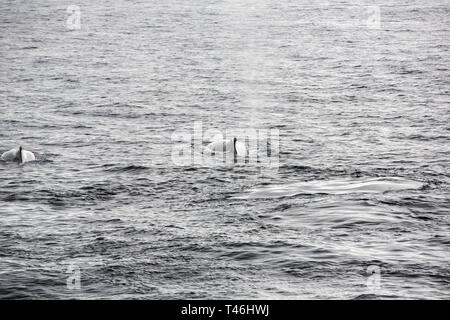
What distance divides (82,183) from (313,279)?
54.6 feet

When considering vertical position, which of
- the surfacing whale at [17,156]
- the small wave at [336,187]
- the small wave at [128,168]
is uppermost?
the surfacing whale at [17,156]

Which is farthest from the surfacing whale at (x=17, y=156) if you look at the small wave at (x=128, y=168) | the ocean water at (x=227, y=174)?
the small wave at (x=128, y=168)

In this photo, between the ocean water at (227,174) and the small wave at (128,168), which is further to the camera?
the small wave at (128,168)

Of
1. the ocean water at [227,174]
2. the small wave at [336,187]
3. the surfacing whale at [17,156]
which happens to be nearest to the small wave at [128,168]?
the ocean water at [227,174]

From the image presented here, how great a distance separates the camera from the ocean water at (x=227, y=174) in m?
28.0

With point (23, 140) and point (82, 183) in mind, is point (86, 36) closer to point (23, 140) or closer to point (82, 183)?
point (23, 140)

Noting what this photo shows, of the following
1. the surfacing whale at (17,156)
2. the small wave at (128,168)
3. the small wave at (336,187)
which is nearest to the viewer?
the small wave at (336,187)

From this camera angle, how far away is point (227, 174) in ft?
133

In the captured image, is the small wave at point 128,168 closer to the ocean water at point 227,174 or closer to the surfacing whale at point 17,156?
the ocean water at point 227,174

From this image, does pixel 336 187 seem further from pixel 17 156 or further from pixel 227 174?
pixel 17 156

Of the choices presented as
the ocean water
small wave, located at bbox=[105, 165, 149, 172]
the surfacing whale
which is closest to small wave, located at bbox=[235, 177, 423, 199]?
the ocean water

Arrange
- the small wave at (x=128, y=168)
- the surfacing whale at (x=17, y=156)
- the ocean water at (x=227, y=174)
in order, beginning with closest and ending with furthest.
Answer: the ocean water at (x=227, y=174), the small wave at (x=128, y=168), the surfacing whale at (x=17, y=156)

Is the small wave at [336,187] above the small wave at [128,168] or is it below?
below

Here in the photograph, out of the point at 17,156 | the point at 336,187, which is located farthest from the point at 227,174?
the point at 17,156
